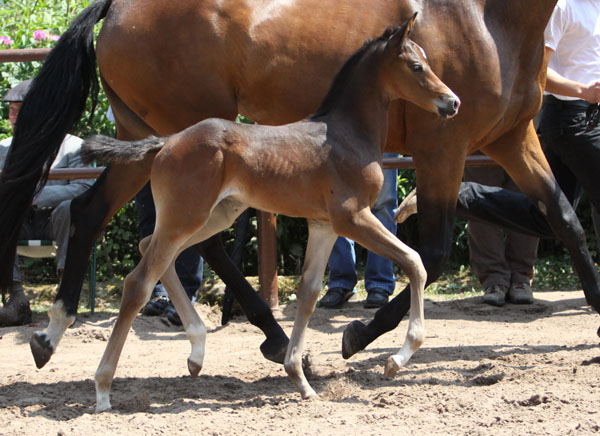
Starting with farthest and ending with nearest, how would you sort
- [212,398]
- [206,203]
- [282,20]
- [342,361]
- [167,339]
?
[167,339] → [342,361] → [282,20] → [212,398] → [206,203]

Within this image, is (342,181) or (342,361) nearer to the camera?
(342,181)

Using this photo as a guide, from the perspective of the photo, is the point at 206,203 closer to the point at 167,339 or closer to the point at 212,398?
the point at 212,398

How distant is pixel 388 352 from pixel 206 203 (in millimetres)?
1825

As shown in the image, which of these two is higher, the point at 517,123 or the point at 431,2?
the point at 431,2

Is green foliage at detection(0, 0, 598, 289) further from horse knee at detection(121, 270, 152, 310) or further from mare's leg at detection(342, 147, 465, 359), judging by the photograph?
horse knee at detection(121, 270, 152, 310)

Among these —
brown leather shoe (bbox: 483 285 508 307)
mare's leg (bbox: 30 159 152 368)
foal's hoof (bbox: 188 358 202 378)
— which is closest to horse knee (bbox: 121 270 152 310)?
foal's hoof (bbox: 188 358 202 378)

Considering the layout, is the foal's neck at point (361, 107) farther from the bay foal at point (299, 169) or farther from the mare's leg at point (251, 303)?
the mare's leg at point (251, 303)

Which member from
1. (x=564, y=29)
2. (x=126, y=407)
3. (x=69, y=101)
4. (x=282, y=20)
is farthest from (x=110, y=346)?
(x=564, y=29)

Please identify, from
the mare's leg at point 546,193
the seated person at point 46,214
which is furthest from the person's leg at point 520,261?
the seated person at point 46,214

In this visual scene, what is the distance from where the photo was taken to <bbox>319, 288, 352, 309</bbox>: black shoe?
20.5 feet

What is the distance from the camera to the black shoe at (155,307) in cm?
609

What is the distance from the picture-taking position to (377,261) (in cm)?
641

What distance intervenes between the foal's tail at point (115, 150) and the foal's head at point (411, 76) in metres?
1.05

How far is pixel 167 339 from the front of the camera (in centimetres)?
552
